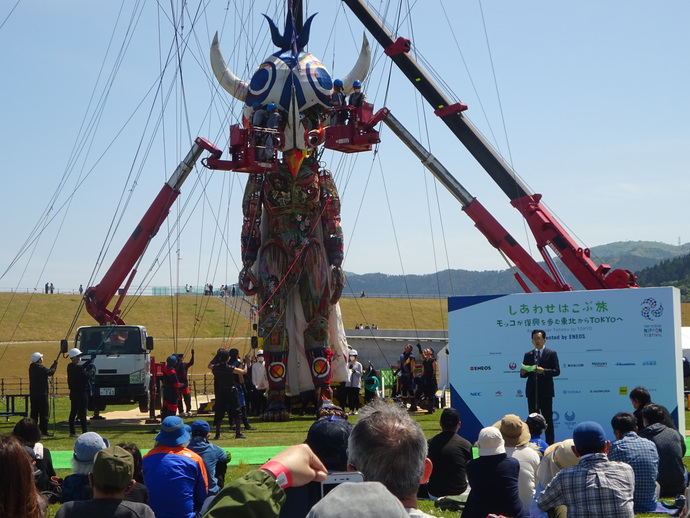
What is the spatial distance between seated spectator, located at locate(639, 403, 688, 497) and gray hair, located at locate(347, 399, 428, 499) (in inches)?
259

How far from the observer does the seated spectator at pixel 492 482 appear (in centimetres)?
752

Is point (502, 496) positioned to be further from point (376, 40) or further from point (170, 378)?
point (376, 40)

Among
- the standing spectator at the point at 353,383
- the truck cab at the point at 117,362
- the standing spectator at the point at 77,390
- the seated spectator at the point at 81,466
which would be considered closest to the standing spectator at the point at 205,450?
the seated spectator at the point at 81,466

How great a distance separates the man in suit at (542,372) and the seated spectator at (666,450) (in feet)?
13.5

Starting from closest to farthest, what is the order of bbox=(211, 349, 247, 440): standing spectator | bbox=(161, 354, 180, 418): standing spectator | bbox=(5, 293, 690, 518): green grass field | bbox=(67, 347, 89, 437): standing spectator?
bbox=(211, 349, 247, 440): standing spectator
bbox=(67, 347, 89, 437): standing spectator
bbox=(161, 354, 180, 418): standing spectator
bbox=(5, 293, 690, 518): green grass field

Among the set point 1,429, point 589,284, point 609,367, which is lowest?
point 1,429

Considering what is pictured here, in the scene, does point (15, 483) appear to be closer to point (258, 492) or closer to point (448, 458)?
point (258, 492)

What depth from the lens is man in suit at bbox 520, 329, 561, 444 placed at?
14.8 m

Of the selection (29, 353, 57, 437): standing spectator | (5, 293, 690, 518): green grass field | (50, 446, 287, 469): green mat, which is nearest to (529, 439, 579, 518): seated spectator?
(50, 446, 287, 469): green mat

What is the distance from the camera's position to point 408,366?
25.0 metres

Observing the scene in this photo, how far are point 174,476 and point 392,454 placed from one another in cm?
433

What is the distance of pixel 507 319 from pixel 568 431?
2.07 metres

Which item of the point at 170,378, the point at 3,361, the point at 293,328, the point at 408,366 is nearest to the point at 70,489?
the point at 170,378

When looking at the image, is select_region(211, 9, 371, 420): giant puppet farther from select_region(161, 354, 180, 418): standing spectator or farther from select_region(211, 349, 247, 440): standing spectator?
select_region(211, 349, 247, 440): standing spectator
